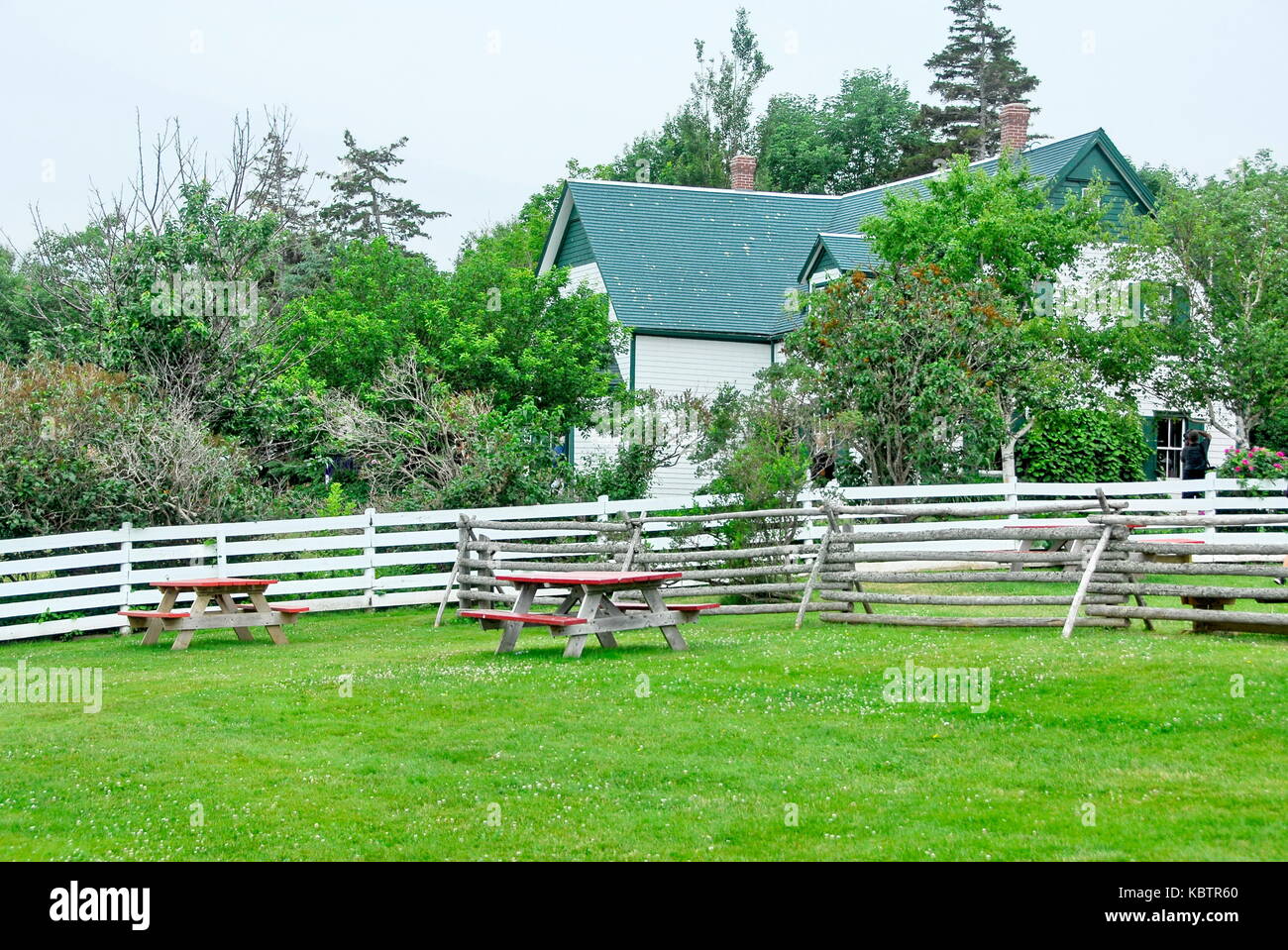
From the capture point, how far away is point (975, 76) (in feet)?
220

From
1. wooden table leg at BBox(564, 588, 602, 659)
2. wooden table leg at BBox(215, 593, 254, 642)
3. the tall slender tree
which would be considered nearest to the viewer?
wooden table leg at BBox(564, 588, 602, 659)

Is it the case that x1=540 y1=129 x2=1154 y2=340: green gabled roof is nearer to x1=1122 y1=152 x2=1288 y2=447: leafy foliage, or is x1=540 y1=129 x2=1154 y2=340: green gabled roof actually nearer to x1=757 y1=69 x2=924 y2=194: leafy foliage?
x1=1122 y1=152 x2=1288 y2=447: leafy foliage

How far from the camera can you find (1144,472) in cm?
2994

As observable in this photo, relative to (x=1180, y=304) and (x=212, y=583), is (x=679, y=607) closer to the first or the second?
(x=212, y=583)

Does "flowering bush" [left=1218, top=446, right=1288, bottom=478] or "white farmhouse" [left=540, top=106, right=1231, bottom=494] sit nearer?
"flowering bush" [left=1218, top=446, right=1288, bottom=478]

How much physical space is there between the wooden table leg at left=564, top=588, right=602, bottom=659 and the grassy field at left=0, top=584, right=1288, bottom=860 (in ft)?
0.96

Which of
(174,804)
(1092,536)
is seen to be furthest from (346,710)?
(1092,536)

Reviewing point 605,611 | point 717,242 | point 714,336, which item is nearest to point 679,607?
point 605,611

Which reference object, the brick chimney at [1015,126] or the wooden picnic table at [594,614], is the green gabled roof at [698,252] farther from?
the wooden picnic table at [594,614]

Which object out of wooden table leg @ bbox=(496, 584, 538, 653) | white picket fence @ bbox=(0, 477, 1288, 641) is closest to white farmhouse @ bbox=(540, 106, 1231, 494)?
white picket fence @ bbox=(0, 477, 1288, 641)

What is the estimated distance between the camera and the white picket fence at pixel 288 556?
57.0 feet

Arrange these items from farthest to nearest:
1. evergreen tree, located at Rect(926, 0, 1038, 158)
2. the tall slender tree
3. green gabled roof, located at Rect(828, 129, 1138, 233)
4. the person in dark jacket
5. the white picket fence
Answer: evergreen tree, located at Rect(926, 0, 1038, 158) → the tall slender tree → green gabled roof, located at Rect(828, 129, 1138, 233) → the person in dark jacket → the white picket fence

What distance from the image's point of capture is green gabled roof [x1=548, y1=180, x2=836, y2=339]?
106 ft

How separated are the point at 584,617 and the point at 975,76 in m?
60.7
